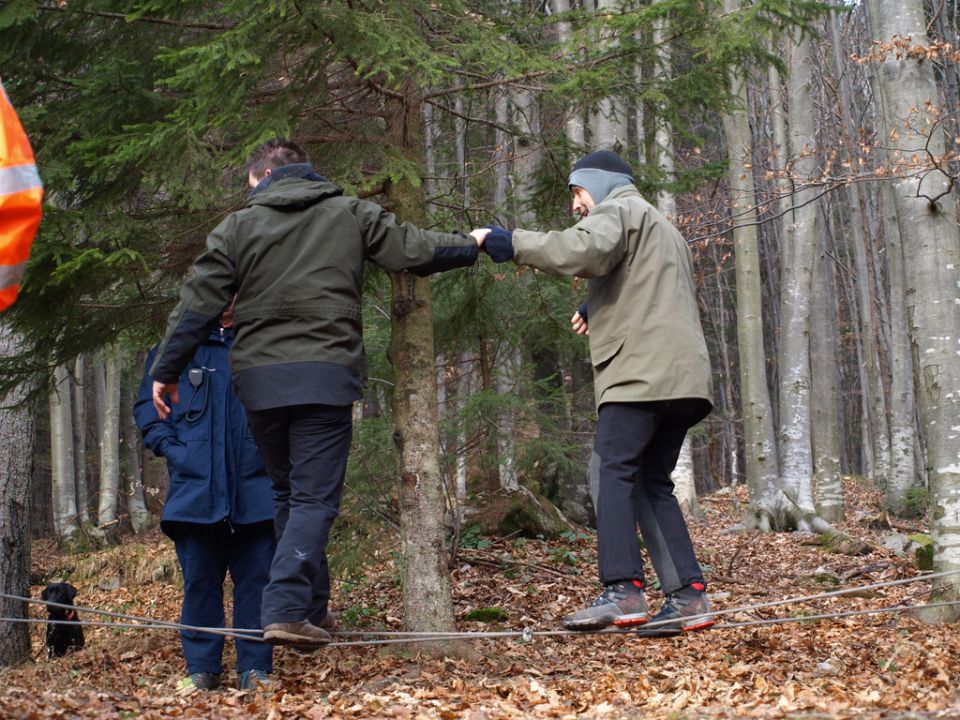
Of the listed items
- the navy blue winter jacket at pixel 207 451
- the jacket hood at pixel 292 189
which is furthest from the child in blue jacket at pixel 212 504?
the jacket hood at pixel 292 189

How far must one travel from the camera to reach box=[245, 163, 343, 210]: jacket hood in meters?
4.85

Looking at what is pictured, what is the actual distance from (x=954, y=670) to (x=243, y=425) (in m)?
4.40

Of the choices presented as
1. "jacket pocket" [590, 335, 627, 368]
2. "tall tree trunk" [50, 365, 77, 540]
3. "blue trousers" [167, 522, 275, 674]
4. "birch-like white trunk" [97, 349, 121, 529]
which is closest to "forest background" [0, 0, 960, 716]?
"blue trousers" [167, 522, 275, 674]

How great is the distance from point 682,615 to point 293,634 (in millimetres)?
1918

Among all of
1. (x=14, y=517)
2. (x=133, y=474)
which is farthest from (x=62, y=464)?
(x=14, y=517)

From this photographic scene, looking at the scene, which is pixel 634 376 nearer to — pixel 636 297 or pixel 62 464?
pixel 636 297

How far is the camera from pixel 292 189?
491 centimetres

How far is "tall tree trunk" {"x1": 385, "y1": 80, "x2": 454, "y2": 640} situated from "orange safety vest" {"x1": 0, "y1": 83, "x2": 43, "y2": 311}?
8.71 ft

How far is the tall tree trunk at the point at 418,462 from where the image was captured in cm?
607

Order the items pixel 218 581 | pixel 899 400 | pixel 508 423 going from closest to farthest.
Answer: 1. pixel 218 581
2. pixel 508 423
3. pixel 899 400

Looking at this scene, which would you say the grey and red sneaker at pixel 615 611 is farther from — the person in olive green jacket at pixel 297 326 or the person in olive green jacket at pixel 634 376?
the person in olive green jacket at pixel 297 326

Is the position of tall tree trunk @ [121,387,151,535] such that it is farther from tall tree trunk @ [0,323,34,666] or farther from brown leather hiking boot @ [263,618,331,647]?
brown leather hiking boot @ [263,618,331,647]

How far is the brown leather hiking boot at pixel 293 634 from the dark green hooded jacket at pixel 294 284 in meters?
1.07

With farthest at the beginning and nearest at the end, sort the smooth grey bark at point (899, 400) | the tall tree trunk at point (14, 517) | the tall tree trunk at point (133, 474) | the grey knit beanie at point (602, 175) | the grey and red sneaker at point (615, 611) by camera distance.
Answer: the tall tree trunk at point (133, 474)
the smooth grey bark at point (899, 400)
the tall tree trunk at point (14, 517)
the grey knit beanie at point (602, 175)
the grey and red sneaker at point (615, 611)
